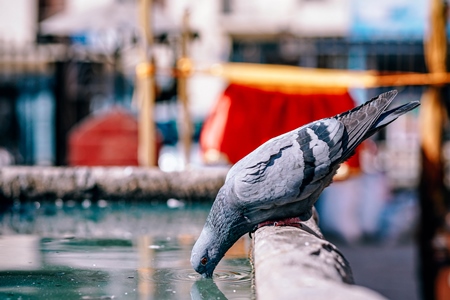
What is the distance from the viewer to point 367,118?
2410 millimetres

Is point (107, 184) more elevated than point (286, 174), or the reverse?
point (286, 174)

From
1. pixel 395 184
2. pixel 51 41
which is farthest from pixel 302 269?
pixel 51 41

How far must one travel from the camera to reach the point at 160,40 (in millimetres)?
11281

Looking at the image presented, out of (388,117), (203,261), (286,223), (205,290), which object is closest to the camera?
(205,290)

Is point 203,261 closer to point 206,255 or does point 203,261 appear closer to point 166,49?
point 206,255

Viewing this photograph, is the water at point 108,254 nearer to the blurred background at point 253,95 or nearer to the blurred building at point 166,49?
the blurred background at point 253,95

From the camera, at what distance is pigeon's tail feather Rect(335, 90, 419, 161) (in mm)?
2414

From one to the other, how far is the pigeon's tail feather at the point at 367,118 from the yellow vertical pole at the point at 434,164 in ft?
13.4

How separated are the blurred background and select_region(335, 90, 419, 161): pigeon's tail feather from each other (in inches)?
139

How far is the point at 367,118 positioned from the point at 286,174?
0.33 metres

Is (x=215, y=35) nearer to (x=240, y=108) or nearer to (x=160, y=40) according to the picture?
(x=160, y=40)

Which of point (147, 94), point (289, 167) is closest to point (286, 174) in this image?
point (289, 167)

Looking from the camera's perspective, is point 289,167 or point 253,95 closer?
point 289,167

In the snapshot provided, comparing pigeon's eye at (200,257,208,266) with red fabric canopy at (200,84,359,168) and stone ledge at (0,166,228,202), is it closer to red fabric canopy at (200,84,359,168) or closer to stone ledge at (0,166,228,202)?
stone ledge at (0,166,228,202)
